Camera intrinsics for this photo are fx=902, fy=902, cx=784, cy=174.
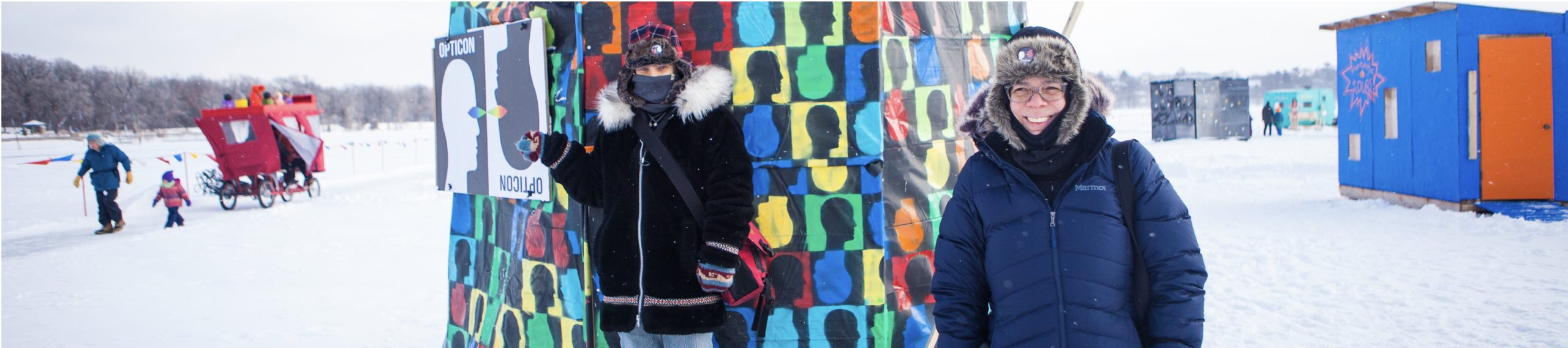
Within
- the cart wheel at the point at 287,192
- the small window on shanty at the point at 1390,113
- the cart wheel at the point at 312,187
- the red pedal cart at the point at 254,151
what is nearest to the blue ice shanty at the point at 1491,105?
the small window on shanty at the point at 1390,113

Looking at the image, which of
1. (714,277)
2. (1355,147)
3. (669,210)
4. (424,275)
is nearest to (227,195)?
(424,275)

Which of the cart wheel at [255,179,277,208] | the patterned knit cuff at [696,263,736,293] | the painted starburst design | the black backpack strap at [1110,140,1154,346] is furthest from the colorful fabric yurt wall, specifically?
the cart wheel at [255,179,277,208]

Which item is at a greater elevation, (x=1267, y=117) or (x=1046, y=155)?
(x=1267, y=117)

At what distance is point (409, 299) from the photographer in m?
6.89

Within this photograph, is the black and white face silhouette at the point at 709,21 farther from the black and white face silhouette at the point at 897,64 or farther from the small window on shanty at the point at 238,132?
the small window on shanty at the point at 238,132

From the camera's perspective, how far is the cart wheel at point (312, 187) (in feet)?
51.5

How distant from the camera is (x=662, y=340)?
3.22m

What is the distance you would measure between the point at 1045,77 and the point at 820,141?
4.66 ft

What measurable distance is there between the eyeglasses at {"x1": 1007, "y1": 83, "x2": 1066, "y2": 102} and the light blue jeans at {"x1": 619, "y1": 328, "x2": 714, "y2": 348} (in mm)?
1466

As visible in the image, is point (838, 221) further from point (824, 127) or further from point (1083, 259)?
point (1083, 259)

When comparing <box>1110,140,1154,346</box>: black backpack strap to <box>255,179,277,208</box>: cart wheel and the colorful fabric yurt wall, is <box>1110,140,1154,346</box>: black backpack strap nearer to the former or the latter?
the colorful fabric yurt wall

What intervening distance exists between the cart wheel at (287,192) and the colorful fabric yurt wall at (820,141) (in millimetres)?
13006

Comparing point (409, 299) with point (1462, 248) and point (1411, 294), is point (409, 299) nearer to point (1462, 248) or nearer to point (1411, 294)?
point (1411, 294)

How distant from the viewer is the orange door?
9250mm
